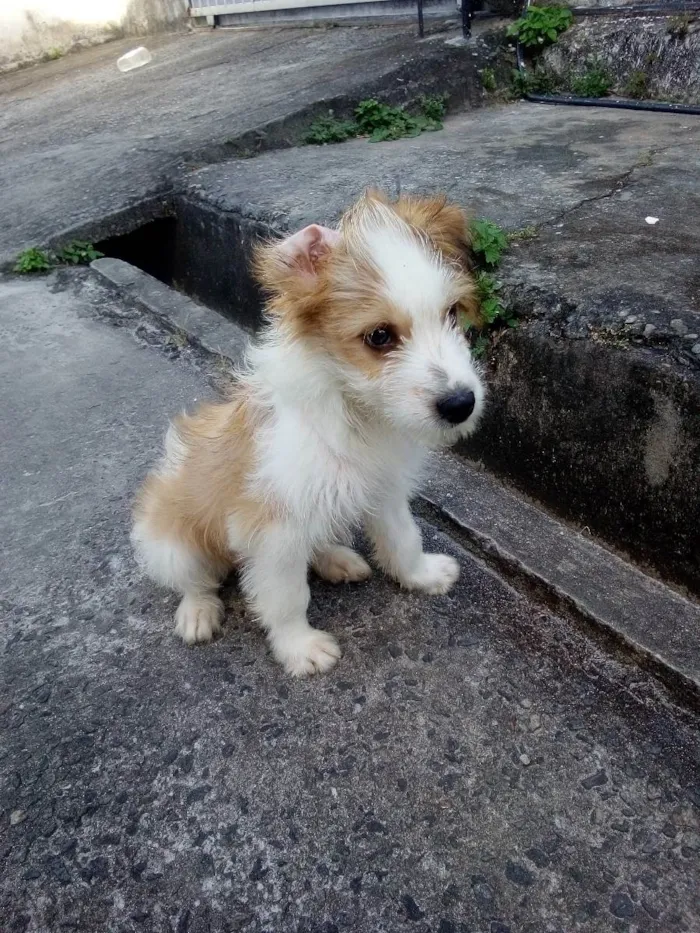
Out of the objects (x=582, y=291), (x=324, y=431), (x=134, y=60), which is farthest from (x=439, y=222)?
(x=134, y=60)

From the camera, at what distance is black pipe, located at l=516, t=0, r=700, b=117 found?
4926 mm

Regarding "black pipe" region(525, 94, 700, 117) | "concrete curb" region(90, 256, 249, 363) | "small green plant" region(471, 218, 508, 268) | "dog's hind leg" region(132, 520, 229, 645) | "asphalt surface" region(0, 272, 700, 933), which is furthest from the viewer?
"black pipe" region(525, 94, 700, 117)

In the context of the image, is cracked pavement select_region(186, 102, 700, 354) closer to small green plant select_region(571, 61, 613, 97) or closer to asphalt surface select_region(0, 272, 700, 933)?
small green plant select_region(571, 61, 613, 97)

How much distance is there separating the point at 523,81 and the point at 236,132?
2.33 meters

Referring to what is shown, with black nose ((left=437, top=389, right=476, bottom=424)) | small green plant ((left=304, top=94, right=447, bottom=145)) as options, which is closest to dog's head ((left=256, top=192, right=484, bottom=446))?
black nose ((left=437, top=389, right=476, bottom=424))

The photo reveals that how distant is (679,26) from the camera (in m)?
5.01

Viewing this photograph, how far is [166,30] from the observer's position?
11477mm

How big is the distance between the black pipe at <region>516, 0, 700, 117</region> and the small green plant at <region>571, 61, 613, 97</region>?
0.25ft

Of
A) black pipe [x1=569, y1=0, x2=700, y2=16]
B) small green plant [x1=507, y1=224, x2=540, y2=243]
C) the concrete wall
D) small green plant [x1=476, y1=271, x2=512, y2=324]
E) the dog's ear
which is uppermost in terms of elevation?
the concrete wall

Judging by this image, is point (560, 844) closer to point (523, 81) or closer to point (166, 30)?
point (523, 81)

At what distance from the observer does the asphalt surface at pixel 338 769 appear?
1.86m

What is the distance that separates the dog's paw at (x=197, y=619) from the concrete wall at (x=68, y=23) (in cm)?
1160

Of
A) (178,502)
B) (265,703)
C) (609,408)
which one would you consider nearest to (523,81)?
(609,408)

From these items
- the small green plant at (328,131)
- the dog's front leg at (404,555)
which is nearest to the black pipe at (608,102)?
the small green plant at (328,131)
